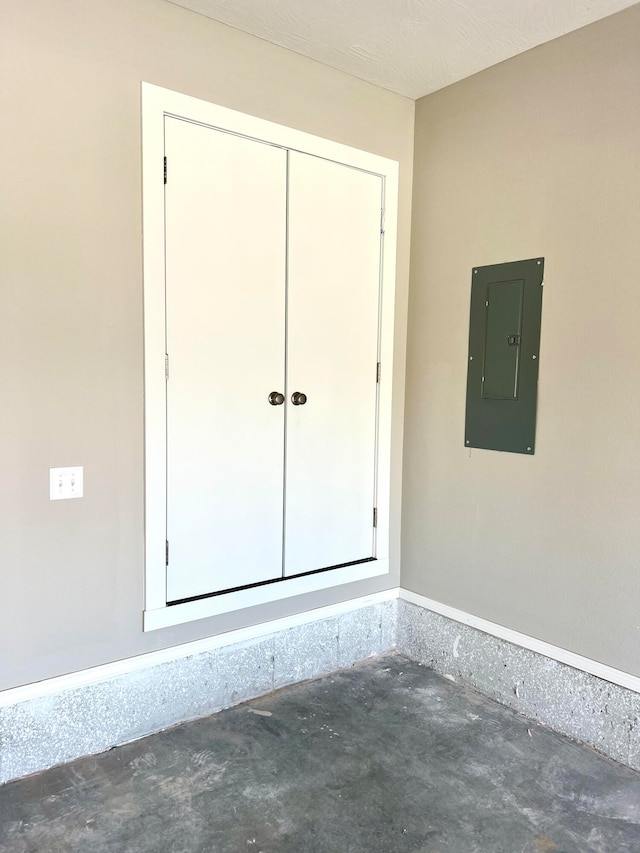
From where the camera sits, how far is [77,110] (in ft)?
6.33

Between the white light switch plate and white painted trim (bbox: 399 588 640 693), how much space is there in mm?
1692

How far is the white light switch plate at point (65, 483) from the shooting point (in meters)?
1.97

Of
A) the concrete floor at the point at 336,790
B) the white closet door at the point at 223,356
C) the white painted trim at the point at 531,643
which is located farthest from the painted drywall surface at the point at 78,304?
the white painted trim at the point at 531,643

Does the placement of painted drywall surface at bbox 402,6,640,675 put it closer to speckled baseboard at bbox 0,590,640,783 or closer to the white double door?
speckled baseboard at bbox 0,590,640,783

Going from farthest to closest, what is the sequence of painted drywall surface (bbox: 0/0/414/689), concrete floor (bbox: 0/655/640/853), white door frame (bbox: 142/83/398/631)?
white door frame (bbox: 142/83/398/631), painted drywall surface (bbox: 0/0/414/689), concrete floor (bbox: 0/655/640/853)

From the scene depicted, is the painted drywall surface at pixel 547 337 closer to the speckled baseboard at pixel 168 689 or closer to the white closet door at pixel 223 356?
the speckled baseboard at pixel 168 689

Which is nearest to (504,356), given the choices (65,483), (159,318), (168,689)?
(159,318)

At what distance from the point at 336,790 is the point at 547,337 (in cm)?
180

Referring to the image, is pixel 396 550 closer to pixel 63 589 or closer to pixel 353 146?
pixel 63 589

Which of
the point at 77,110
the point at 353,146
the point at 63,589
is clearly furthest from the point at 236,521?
the point at 353,146

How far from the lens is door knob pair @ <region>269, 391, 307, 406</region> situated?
246 centimetres

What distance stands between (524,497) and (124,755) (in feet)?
5.91

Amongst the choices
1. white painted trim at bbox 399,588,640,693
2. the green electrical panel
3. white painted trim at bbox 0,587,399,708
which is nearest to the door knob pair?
the green electrical panel

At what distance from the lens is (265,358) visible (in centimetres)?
243
